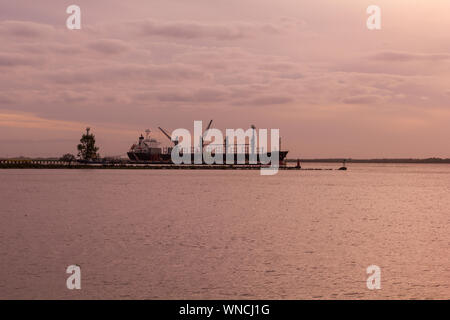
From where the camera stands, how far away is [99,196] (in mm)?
59719

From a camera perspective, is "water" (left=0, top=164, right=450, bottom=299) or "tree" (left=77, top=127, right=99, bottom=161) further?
"tree" (left=77, top=127, right=99, bottom=161)

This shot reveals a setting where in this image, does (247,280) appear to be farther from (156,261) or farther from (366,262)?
(366,262)

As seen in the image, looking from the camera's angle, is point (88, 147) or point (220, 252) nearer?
point (220, 252)

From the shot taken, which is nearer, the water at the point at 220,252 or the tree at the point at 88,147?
the water at the point at 220,252

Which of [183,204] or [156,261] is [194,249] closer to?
[156,261]

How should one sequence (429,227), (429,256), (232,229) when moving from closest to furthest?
(429,256), (232,229), (429,227)

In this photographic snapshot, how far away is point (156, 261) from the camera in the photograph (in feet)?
74.5
